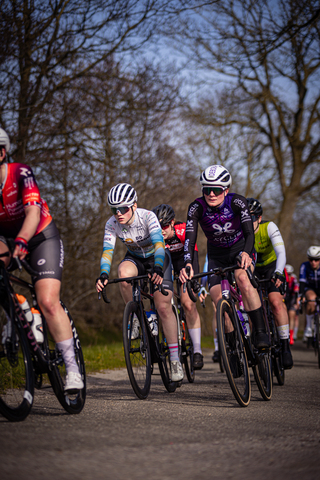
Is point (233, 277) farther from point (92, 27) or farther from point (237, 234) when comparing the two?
point (92, 27)

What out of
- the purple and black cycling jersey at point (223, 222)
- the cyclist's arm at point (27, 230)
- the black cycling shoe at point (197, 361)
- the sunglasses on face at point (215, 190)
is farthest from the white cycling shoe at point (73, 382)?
the black cycling shoe at point (197, 361)

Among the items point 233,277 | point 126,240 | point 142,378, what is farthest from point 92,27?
point 142,378

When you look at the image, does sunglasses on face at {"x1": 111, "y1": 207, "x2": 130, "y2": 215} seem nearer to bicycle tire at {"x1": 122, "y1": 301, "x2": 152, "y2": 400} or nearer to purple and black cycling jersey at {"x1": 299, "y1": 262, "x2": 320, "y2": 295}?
bicycle tire at {"x1": 122, "y1": 301, "x2": 152, "y2": 400}

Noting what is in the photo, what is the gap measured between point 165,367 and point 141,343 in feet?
2.12

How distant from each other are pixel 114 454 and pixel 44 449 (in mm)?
410

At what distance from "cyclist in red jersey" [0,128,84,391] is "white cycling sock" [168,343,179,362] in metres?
1.98

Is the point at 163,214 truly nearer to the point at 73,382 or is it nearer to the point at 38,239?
the point at 38,239

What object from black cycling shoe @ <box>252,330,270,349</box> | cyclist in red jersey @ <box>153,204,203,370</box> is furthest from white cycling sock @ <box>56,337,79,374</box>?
cyclist in red jersey @ <box>153,204,203,370</box>

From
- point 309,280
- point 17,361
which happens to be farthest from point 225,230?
point 309,280

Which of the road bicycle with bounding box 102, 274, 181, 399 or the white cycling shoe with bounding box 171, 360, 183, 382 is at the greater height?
the road bicycle with bounding box 102, 274, 181, 399

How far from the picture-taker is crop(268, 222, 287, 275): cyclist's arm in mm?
6864

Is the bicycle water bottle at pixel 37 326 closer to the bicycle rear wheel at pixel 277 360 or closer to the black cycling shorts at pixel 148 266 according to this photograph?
the black cycling shorts at pixel 148 266

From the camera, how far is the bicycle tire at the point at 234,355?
16.1 feet

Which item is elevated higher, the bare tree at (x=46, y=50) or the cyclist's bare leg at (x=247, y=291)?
the bare tree at (x=46, y=50)
